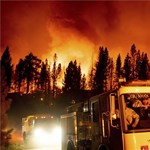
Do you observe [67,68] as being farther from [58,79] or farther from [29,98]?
[29,98]

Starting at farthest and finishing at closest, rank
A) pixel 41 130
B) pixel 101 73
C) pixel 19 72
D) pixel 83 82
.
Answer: pixel 83 82 < pixel 19 72 < pixel 101 73 < pixel 41 130

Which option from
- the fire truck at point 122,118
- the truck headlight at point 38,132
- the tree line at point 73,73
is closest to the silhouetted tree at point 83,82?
the tree line at point 73,73

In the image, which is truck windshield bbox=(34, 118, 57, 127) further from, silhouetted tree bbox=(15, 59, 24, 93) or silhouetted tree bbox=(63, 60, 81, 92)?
silhouetted tree bbox=(15, 59, 24, 93)

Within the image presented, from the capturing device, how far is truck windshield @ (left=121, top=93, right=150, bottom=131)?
29.2ft

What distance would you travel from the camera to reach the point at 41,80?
80.5m

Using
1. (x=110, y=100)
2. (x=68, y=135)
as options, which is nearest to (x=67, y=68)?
(x=68, y=135)

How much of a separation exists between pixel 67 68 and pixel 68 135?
63.7 meters

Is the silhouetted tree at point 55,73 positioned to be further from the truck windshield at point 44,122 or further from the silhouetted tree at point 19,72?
the truck windshield at point 44,122

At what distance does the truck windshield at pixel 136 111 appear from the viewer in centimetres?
890

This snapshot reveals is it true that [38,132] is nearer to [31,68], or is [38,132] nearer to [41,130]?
[41,130]

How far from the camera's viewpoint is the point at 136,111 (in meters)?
9.05

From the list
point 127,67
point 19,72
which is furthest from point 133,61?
point 19,72

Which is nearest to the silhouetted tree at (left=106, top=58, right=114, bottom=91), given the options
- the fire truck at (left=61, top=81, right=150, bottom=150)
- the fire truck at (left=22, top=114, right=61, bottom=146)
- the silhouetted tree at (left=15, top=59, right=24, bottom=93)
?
the silhouetted tree at (left=15, top=59, right=24, bottom=93)

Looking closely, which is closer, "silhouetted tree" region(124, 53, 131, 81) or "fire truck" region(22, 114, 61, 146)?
"fire truck" region(22, 114, 61, 146)
